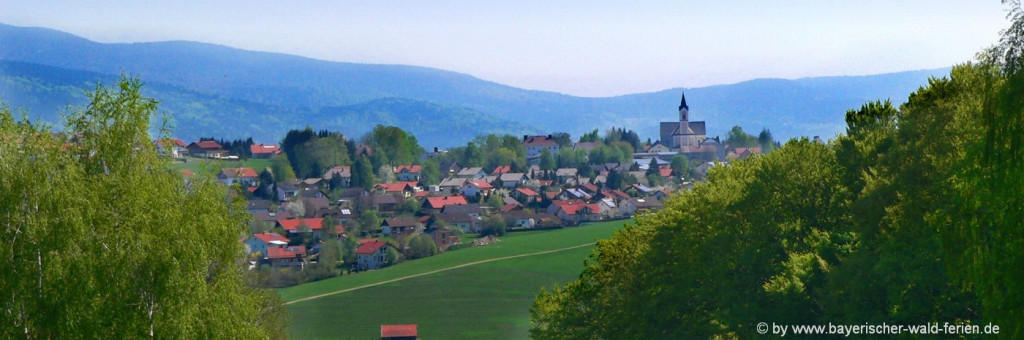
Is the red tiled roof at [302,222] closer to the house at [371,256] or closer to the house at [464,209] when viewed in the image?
the house at [464,209]

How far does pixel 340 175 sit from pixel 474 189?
19766mm

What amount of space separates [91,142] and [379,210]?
109729 mm

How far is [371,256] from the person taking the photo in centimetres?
9375

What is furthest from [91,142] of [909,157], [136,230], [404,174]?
[404,174]

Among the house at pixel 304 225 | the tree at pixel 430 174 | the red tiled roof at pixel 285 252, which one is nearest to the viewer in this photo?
the red tiled roof at pixel 285 252

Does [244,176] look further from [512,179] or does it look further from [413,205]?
[512,179]

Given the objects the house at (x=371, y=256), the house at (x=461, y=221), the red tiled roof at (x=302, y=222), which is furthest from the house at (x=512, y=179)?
the house at (x=371, y=256)

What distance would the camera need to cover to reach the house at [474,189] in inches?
5699

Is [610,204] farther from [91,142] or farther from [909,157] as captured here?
[91,142]

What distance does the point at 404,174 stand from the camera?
170m

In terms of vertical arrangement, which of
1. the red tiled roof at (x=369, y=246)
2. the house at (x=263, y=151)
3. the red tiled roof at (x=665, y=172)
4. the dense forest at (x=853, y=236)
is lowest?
the red tiled roof at (x=665, y=172)

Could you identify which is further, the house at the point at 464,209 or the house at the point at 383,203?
the house at the point at 383,203

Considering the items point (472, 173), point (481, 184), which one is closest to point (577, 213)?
point (481, 184)

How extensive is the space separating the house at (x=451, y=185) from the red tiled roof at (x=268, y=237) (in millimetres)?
44245
